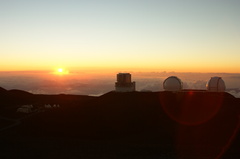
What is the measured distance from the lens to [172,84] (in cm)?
5034

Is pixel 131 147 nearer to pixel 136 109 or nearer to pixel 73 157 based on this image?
pixel 73 157

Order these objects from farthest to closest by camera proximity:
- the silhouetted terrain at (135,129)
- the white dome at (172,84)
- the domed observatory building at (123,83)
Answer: the domed observatory building at (123,83) → the white dome at (172,84) → the silhouetted terrain at (135,129)

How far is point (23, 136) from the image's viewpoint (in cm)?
3691

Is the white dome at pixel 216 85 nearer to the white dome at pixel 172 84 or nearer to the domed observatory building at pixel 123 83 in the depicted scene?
the white dome at pixel 172 84

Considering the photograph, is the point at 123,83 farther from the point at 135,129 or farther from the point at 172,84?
the point at 135,129

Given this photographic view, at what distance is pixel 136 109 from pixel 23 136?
18.3m

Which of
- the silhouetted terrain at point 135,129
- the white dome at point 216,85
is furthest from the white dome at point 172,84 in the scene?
the white dome at point 216,85

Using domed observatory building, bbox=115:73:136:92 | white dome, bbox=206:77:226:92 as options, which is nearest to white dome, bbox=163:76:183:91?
white dome, bbox=206:77:226:92

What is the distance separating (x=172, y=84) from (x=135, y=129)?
16.4m

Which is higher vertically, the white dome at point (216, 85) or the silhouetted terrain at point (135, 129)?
the white dome at point (216, 85)

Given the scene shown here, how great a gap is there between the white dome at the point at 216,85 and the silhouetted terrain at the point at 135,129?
1520 millimetres

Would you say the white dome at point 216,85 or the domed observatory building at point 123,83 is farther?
the domed observatory building at point 123,83

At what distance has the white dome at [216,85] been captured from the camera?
5053 centimetres

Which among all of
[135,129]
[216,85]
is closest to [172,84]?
[216,85]
